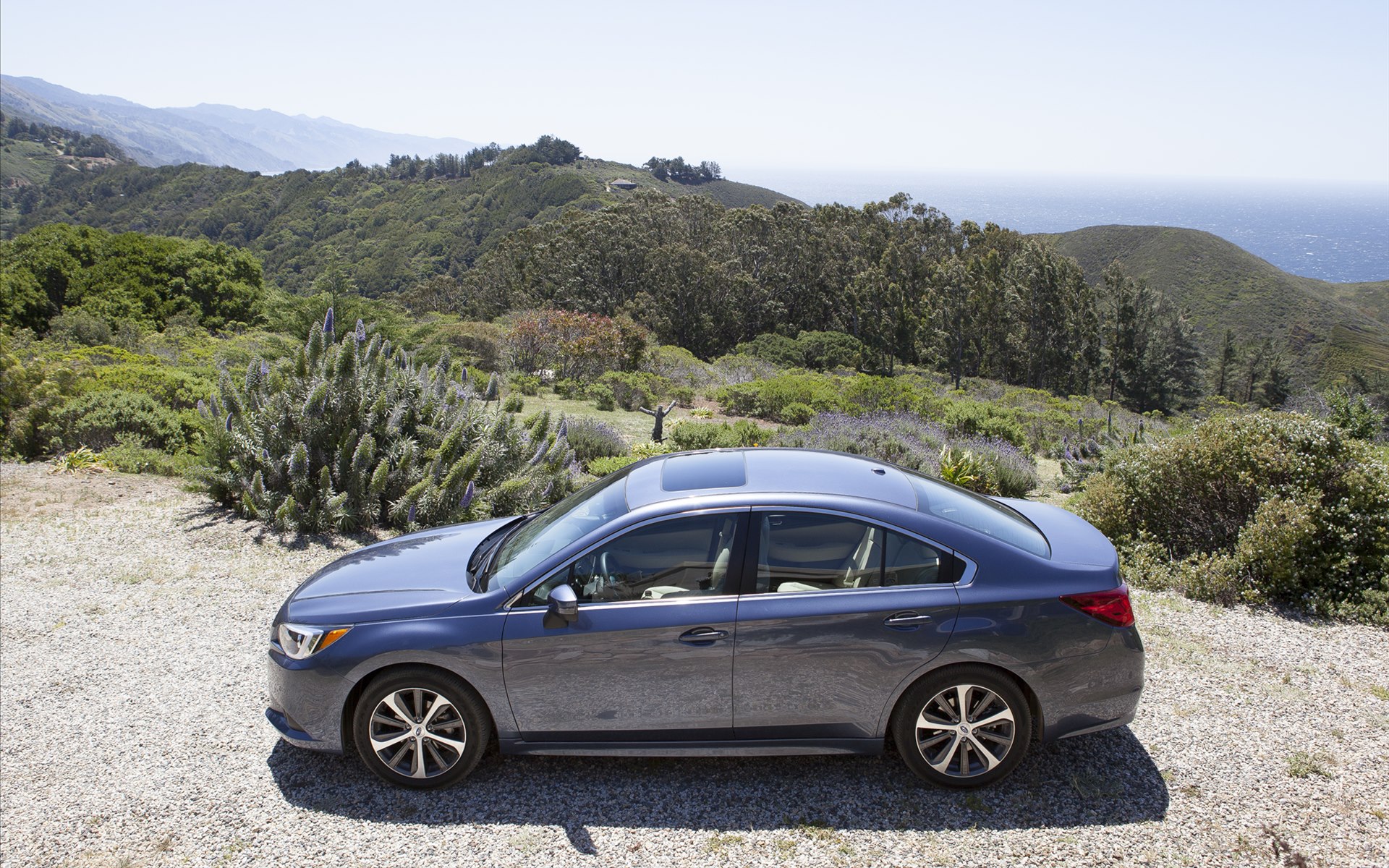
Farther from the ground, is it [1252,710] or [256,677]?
[1252,710]

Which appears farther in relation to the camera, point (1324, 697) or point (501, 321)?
point (501, 321)

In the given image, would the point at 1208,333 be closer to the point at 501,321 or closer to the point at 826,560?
the point at 501,321

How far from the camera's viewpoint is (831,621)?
3.55 meters

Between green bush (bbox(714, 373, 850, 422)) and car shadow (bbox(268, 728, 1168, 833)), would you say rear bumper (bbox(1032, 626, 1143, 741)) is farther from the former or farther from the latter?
green bush (bbox(714, 373, 850, 422))

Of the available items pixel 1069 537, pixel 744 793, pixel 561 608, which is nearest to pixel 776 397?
pixel 1069 537

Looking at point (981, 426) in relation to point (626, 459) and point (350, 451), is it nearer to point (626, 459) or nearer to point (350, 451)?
point (626, 459)

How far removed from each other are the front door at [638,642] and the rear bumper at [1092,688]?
141 centimetres

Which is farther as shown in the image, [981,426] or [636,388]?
[636,388]

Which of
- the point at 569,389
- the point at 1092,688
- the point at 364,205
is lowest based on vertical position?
the point at 569,389

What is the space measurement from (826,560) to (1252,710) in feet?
8.73

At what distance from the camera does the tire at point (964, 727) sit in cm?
358

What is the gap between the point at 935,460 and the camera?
446 inches

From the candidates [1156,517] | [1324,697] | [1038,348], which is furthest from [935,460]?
[1038,348]

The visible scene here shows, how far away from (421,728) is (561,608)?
2.95ft
